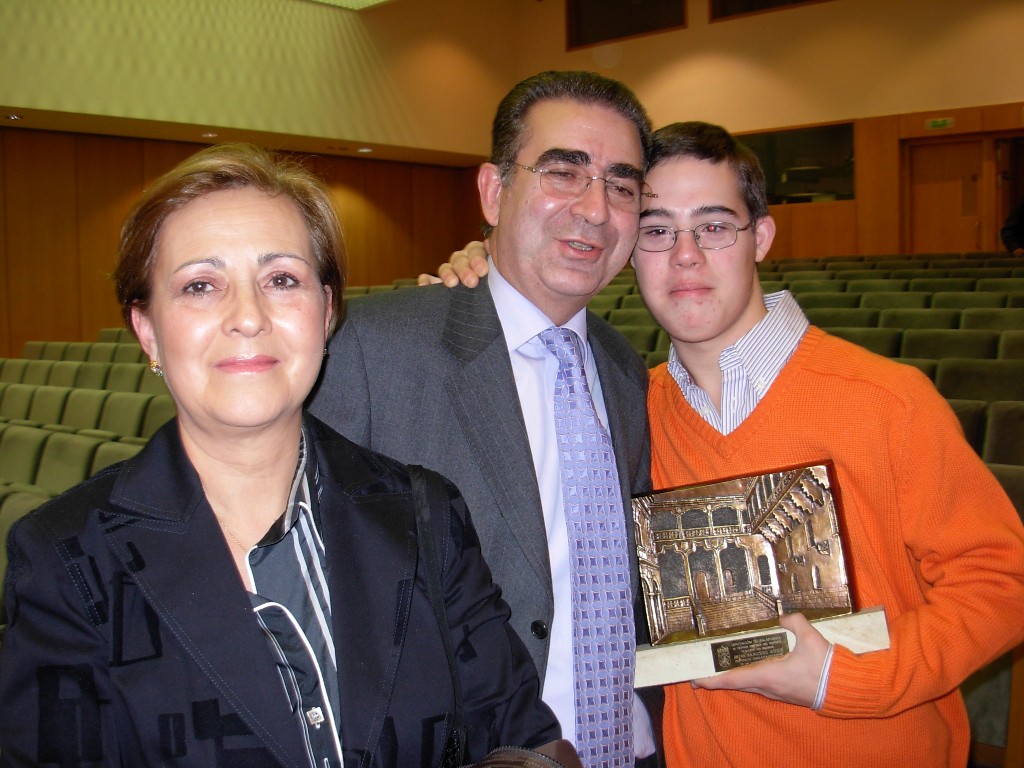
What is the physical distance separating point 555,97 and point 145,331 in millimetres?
989

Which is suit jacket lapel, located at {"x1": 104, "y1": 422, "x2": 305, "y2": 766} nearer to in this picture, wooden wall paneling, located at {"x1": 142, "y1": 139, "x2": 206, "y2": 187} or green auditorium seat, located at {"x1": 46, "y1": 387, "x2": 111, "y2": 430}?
green auditorium seat, located at {"x1": 46, "y1": 387, "x2": 111, "y2": 430}

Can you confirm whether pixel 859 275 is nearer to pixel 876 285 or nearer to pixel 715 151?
pixel 876 285

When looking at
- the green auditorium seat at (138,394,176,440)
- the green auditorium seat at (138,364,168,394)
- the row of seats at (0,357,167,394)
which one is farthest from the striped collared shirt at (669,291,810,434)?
the green auditorium seat at (138,364,168,394)

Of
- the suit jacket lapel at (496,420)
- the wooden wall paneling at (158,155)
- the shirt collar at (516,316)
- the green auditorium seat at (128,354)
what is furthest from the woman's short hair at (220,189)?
the wooden wall paneling at (158,155)

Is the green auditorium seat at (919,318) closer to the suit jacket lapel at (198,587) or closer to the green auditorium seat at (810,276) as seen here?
the green auditorium seat at (810,276)

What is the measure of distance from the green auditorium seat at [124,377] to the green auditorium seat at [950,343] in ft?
18.7

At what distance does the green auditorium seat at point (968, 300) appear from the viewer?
642cm

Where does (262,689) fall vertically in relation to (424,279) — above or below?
below

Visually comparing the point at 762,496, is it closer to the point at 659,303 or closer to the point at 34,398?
the point at 659,303

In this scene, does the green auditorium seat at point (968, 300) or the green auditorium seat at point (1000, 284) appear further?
the green auditorium seat at point (1000, 284)

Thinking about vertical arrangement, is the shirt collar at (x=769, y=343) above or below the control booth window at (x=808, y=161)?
below

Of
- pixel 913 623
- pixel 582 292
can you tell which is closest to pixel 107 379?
pixel 582 292

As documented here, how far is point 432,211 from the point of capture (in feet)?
53.5

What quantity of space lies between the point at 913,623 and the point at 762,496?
35 cm
